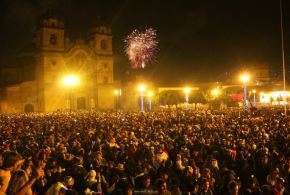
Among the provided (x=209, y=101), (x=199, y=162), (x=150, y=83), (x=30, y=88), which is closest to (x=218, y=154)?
(x=199, y=162)

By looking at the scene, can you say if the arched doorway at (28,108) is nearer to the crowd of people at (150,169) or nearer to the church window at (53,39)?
the church window at (53,39)

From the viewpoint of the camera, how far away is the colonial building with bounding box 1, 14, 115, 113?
56344 mm

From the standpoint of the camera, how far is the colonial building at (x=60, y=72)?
56344mm

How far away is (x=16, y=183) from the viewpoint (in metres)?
6.14

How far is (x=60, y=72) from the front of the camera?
195 feet

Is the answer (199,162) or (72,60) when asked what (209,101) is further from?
(199,162)

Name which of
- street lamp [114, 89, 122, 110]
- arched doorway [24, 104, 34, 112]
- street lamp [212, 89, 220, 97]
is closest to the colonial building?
arched doorway [24, 104, 34, 112]

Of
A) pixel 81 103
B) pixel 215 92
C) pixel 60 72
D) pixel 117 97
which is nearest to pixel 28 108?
pixel 60 72

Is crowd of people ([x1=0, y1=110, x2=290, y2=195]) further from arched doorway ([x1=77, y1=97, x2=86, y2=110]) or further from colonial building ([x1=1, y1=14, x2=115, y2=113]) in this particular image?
arched doorway ([x1=77, y1=97, x2=86, y2=110])

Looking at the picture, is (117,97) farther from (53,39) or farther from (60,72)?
(53,39)

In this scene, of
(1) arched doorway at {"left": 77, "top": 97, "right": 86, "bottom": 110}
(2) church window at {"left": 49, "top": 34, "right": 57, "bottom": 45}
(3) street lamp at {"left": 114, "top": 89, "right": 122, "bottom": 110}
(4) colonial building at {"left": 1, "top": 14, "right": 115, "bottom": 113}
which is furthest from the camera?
(3) street lamp at {"left": 114, "top": 89, "right": 122, "bottom": 110}

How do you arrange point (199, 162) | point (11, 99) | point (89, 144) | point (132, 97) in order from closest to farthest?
point (199, 162) → point (89, 144) → point (11, 99) → point (132, 97)

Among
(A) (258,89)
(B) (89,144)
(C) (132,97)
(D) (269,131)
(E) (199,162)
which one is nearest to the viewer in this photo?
(E) (199,162)

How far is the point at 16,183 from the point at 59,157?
4.03m
